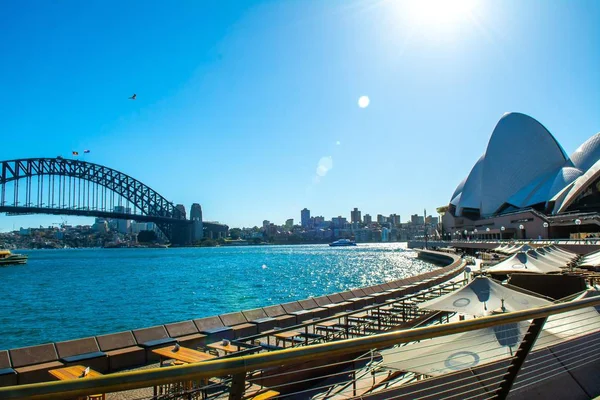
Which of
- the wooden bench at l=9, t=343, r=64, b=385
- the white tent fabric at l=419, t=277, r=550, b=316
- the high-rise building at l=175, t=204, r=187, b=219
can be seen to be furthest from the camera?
the high-rise building at l=175, t=204, r=187, b=219

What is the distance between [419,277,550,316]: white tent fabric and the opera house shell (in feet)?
209

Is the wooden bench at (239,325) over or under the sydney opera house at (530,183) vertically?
under

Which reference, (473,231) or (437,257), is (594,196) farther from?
(473,231)

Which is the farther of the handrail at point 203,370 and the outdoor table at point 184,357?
the outdoor table at point 184,357

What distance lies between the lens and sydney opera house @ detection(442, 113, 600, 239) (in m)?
60.7

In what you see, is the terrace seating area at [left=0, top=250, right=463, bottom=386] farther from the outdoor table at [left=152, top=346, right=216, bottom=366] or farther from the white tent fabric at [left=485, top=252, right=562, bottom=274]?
the white tent fabric at [left=485, top=252, right=562, bottom=274]

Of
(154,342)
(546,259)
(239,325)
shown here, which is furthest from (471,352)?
(546,259)

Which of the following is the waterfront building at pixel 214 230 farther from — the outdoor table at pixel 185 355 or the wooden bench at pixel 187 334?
the outdoor table at pixel 185 355

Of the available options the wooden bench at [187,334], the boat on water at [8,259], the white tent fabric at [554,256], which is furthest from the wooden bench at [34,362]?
the boat on water at [8,259]

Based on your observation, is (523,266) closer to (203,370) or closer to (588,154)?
(203,370)

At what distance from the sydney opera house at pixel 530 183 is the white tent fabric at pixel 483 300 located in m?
55.1

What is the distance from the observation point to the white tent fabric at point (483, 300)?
7746 mm

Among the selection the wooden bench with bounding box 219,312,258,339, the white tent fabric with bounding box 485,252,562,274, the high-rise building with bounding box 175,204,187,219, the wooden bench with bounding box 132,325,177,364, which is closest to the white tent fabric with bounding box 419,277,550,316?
the wooden bench with bounding box 219,312,258,339

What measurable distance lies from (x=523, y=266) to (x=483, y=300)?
8.78 metres
